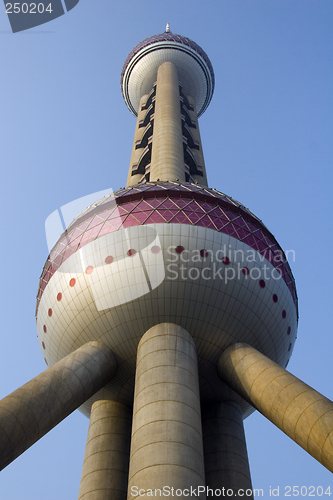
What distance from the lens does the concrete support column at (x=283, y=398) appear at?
18516 mm

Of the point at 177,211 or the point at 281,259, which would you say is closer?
the point at 177,211

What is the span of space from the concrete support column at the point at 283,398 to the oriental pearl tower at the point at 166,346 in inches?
2.4

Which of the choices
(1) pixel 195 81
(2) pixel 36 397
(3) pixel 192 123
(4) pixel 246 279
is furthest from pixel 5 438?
(1) pixel 195 81

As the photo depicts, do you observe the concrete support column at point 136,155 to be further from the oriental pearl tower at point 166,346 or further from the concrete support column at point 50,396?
the concrete support column at point 50,396

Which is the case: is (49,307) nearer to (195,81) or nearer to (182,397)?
(182,397)

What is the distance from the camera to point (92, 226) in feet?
90.9

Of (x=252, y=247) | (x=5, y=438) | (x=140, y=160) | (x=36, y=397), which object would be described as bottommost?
(x=5, y=438)

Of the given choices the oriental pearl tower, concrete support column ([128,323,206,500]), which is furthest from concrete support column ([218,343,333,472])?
concrete support column ([128,323,206,500])

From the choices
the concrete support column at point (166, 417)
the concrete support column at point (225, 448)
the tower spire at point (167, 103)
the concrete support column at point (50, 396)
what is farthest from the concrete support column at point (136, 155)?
the concrete support column at point (166, 417)

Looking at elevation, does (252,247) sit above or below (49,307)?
above

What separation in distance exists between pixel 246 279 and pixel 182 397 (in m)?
7.62

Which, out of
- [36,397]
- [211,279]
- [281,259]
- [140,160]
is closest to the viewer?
[36,397]

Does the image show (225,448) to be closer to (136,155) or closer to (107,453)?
(107,453)

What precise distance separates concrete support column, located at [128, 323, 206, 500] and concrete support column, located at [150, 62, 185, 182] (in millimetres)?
A: 18368
